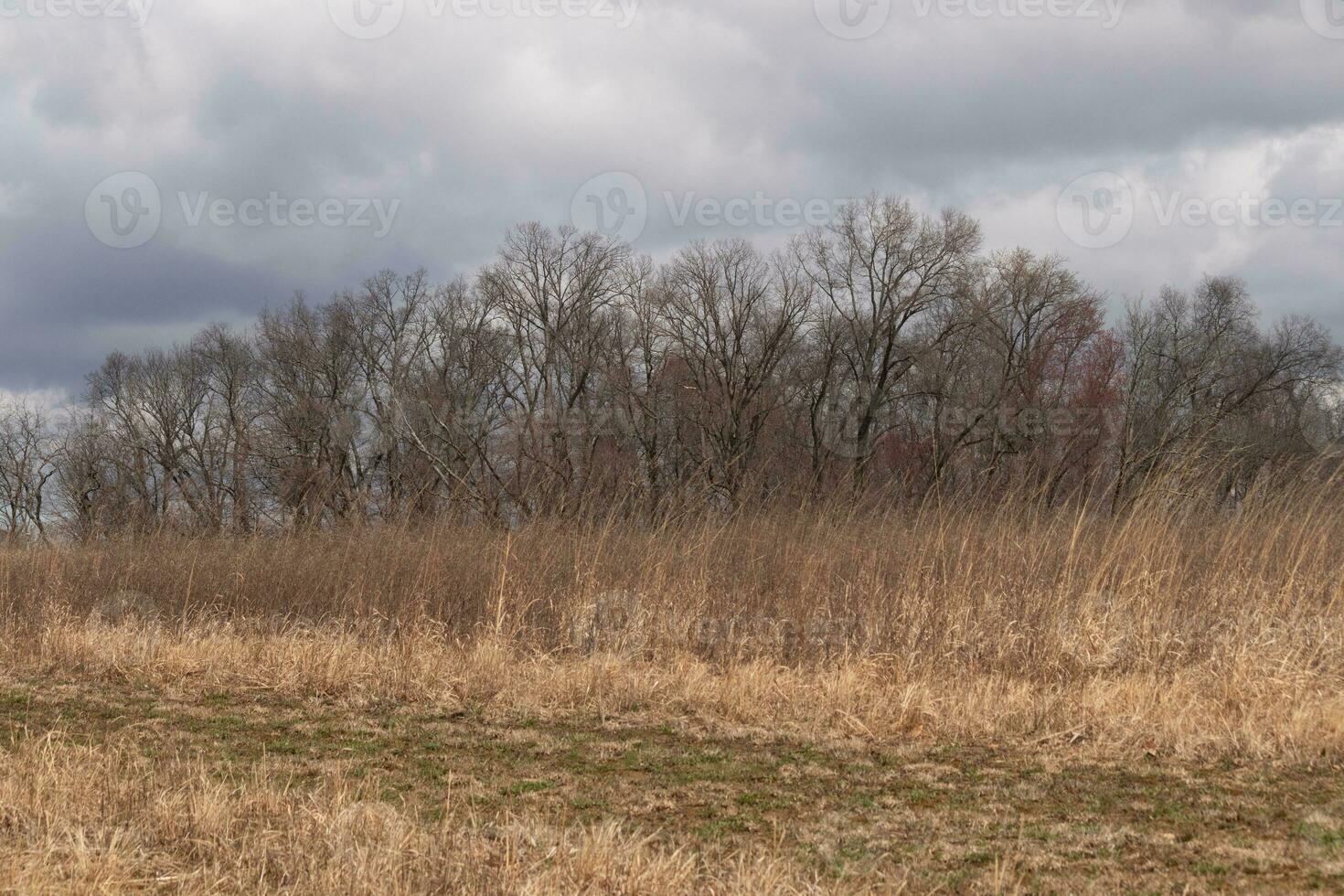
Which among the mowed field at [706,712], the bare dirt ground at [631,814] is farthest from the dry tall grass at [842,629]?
the bare dirt ground at [631,814]

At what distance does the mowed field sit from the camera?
403 centimetres

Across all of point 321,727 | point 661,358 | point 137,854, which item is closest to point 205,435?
point 661,358

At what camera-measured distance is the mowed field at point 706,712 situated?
4027 millimetres

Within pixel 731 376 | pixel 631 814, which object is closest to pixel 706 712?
pixel 631 814

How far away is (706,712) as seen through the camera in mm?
7027

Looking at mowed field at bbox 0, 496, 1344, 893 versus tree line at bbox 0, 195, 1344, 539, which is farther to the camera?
tree line at bbox 0, 195, 1344, 539

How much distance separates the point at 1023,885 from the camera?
3770 millimetres

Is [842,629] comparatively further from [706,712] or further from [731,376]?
[731,376]

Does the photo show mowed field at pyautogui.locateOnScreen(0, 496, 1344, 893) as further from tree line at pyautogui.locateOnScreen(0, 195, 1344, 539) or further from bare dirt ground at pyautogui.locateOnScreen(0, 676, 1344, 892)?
tree line at pyautogui.locateOnScreen(0, 195, 1344, 539)

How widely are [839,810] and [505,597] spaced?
5541 mm

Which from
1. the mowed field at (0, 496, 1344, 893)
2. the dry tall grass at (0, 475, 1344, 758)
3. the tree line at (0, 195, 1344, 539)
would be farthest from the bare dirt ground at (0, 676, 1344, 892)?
the tree line at (0, 195, 1344, 539)

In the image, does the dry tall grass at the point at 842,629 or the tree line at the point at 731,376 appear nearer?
the dry tall grass at the point at 842,629

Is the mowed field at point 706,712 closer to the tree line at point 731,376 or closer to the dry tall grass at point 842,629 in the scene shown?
the dry tall grass at point 842,629

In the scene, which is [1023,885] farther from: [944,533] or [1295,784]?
[944,533]
